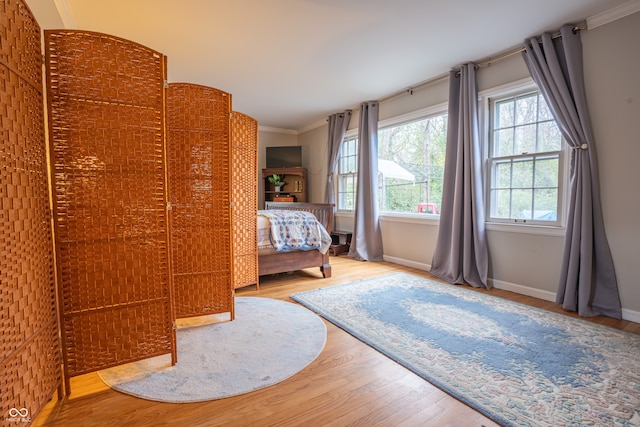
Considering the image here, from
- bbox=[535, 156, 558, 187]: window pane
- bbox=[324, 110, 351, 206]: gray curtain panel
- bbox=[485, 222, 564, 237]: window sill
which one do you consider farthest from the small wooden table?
bbox=[535, 156, 558, 187]: window pane

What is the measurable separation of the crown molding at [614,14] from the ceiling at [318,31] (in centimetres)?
4

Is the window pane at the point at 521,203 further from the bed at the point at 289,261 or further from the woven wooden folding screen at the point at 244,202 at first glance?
the woven wooden folding screen at the point at 244,202

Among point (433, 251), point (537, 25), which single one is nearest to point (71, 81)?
point (537, 25)

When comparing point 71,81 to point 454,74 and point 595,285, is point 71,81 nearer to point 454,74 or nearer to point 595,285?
point 454,74

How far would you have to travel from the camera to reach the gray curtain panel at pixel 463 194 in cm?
336

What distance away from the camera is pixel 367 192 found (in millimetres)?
4898

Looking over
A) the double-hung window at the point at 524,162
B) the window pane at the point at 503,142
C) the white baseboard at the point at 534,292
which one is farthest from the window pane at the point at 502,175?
the white baseboard at the point at 534,292

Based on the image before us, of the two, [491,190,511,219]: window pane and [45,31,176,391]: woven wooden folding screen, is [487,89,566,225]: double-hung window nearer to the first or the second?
[491,190,511,219]: window pane

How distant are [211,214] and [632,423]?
8.35 feet

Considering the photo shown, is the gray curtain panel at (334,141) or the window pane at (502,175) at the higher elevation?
the gray curtain panel at (334,141)

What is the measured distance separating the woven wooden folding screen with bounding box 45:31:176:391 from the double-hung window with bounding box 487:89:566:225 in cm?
330

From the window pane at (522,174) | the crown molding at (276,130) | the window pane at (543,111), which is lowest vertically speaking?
the window pane at (522,174)

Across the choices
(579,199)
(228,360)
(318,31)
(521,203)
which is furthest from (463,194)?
(228,360)

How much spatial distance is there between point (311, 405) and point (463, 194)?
2870mm
